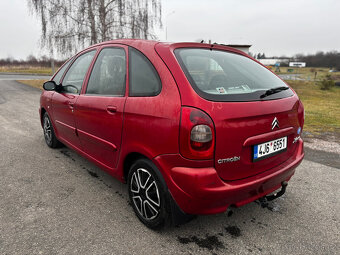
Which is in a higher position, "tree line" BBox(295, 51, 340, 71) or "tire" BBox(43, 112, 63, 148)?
"tree line" BBox(295, 51, 340, 71)

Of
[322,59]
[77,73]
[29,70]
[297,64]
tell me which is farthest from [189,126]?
[297,64]

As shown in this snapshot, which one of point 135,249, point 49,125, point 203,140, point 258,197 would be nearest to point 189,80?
point 203,140

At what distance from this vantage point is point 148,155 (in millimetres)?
2070

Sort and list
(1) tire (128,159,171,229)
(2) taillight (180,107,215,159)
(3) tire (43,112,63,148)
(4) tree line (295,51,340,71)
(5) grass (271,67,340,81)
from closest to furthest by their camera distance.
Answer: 1. (2) taillight (180,107,215,159)
2. (1) tire (128,159,171,229)
3. (3) tire (43,112,63,148)
4. (5) grass (271,67,340,81)
5. (4) tree line (295,51,340,71)

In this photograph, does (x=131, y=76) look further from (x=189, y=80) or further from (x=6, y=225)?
(x=6, y=225)

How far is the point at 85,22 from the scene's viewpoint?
12.7 meters

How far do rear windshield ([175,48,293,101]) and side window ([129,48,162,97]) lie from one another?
0.26m

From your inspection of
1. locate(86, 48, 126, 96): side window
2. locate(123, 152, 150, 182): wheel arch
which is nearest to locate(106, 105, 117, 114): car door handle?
locate(86, 48, 126, 96): side window

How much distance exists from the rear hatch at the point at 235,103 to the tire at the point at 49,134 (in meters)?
2.96

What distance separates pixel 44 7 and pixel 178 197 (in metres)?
14.6

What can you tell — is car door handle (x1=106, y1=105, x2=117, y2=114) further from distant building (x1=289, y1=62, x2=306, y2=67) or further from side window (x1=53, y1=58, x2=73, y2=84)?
distant building (x1=289, y1=62, x2=306, y2=67)

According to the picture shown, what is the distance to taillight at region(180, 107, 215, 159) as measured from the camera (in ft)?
5.81

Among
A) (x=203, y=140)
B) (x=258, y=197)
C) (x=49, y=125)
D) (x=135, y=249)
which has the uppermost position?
(x=203, y=140)

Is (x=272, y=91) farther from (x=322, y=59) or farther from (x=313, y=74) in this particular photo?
(x=322, y=59)
